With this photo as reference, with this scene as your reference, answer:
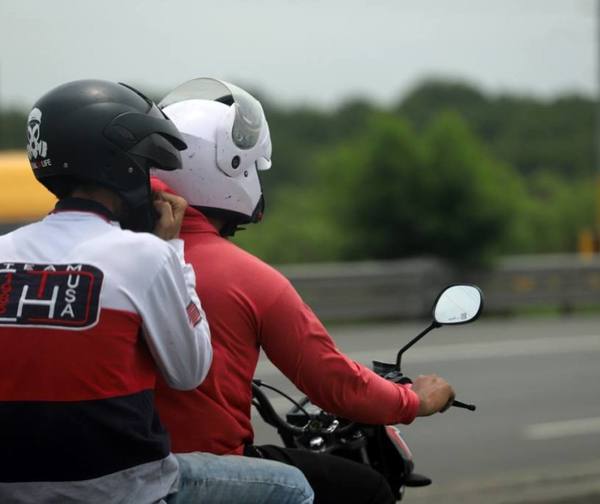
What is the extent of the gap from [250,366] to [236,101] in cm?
66

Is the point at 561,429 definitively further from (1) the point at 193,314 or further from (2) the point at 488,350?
(1) the point at 193,314

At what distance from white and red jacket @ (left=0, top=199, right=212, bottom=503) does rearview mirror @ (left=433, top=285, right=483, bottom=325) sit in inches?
30.0

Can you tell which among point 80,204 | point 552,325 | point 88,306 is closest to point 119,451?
point 88,306

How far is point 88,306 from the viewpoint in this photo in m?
2.21

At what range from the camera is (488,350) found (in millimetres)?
14180

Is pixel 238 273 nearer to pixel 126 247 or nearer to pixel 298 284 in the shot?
pixel 126 247

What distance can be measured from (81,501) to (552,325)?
15.3 metres

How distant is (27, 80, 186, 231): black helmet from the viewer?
237 centimetres

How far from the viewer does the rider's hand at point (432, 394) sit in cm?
273

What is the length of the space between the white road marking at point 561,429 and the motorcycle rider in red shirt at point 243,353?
654 centimetres

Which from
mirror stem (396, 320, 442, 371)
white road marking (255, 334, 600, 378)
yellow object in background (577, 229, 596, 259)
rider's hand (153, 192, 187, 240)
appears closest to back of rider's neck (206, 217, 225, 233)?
rider's hand (153, 192, 187, 240)

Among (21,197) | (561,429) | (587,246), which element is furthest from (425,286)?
(561,429)

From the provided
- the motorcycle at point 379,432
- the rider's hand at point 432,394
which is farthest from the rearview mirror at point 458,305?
the rider's hand at point 432,394

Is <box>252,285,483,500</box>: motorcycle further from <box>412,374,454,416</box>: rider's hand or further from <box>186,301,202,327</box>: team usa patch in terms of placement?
<box>186,301,202,327</box>: team usa patch
